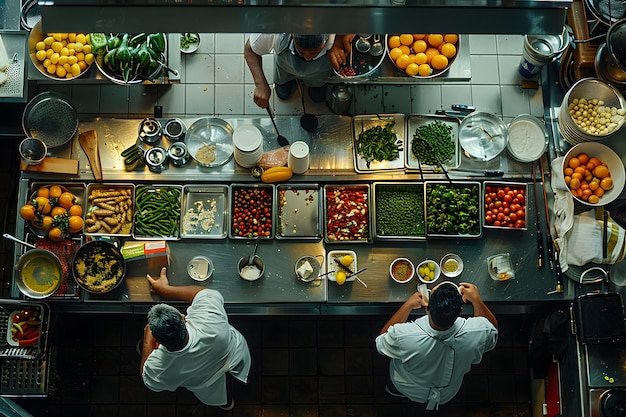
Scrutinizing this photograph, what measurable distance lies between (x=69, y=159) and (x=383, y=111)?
2.47 meters

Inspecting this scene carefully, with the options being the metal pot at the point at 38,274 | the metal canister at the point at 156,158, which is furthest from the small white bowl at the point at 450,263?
the metal pot at the point at 38,274

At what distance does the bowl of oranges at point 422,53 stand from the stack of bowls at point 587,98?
2.98ft

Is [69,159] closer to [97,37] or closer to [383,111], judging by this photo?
[97,37]

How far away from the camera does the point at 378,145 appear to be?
424 centimetres

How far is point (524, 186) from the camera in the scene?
4.22m

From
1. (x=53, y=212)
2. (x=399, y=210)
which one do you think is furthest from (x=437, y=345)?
(x=53, y=212)

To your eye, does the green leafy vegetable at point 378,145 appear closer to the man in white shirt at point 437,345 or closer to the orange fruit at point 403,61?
the orange fruit at point 403,61

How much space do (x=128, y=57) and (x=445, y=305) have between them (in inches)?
112

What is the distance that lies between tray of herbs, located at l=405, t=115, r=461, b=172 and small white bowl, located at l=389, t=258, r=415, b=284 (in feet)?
2.29

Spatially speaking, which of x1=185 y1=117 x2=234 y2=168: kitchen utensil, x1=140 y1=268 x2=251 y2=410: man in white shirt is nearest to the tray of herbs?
x1=185 y1=117 x2=234 y2=168: kitchen utensil

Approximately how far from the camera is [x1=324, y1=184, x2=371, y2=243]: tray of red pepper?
13.6ft

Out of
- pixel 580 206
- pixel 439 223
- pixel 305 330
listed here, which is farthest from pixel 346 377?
pixel 580 206

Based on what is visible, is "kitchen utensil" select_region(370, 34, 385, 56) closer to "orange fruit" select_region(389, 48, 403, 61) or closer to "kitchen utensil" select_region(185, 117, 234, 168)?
"orange fruit" select_region(389, 48, 403, 61)

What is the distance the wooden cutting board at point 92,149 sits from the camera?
163 inches
